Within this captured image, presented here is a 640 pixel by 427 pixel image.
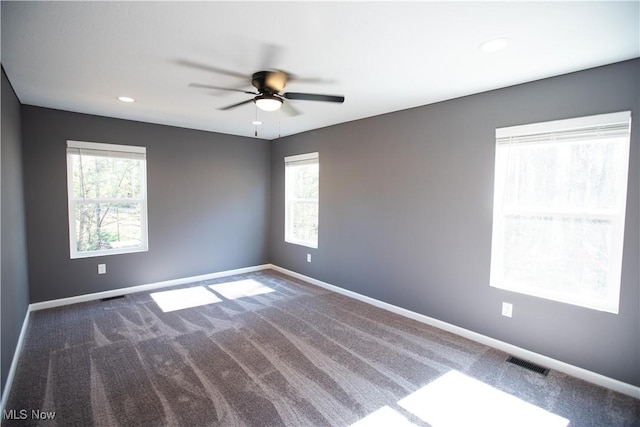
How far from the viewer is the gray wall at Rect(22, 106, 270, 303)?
367cm

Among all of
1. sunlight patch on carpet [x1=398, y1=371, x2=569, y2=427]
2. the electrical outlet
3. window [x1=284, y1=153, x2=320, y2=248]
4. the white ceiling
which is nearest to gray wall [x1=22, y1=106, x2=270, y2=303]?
window [x1=284, y1=153, x2=320, y2=248]

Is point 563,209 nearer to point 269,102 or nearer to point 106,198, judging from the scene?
point 269,102

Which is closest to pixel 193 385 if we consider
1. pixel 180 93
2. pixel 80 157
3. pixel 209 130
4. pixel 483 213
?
pixel 180 93

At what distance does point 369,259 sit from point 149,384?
104 inches

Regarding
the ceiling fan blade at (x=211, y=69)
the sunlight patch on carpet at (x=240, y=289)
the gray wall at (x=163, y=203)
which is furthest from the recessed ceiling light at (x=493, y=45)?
the gray wall at (x=163, y=203)

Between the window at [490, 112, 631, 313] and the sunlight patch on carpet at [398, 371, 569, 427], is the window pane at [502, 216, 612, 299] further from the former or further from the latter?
the sunlight patch on carpet at [398, 371, 569, 427]

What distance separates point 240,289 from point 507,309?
3.32 m

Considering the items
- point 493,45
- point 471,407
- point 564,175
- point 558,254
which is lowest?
point 471,407

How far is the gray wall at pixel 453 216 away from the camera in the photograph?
2.28 metres

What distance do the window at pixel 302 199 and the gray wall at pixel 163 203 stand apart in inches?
21.0

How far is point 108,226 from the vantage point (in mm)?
4188

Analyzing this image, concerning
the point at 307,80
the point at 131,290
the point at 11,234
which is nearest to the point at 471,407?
the point at 307,80

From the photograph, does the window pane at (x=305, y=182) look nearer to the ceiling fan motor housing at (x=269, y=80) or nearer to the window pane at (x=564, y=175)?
the ceiling fan motor housing at (x=269, y=80)

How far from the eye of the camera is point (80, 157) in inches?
154
